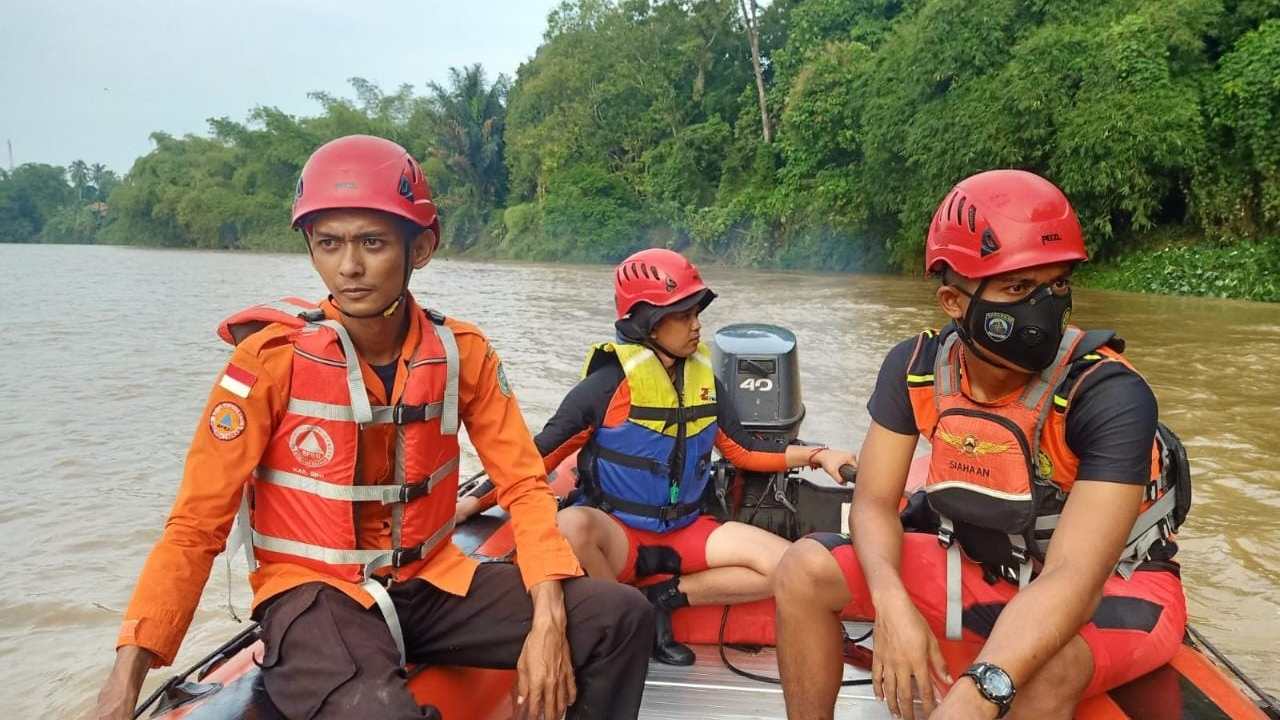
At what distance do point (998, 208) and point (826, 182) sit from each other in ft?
59.9

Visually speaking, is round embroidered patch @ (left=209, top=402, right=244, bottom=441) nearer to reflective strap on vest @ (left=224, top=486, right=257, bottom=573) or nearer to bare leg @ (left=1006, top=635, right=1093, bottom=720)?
reflective strap on vest @ (left=224, top=486, right=257, bottom=573)

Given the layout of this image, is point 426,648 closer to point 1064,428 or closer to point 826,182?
point 1064,428

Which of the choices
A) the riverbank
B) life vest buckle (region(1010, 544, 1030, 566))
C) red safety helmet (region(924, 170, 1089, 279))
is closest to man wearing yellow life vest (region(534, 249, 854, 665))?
life vest buckle (region(1010, 544, 1030, 566))

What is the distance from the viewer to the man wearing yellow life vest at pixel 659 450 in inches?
92.2

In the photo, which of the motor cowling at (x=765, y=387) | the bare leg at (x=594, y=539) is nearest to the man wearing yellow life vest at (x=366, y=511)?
the bare leg at (x=594, y=539)

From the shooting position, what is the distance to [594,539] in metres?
2.16

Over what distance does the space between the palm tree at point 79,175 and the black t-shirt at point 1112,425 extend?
80.6m

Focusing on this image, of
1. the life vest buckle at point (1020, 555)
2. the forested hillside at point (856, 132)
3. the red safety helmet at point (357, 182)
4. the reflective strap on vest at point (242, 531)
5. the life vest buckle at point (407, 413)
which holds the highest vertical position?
the forested hillside at point (856, 132)

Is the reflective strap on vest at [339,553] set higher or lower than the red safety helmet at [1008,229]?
lower

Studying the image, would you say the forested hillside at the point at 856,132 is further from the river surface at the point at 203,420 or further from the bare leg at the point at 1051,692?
the bare leg at the point at 1051,692

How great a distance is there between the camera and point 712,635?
7.77 feet

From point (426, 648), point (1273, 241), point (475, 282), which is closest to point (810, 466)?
point (426, 648)

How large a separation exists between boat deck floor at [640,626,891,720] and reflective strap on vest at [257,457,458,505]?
30.3 inches

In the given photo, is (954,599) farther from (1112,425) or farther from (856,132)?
(856,132)
